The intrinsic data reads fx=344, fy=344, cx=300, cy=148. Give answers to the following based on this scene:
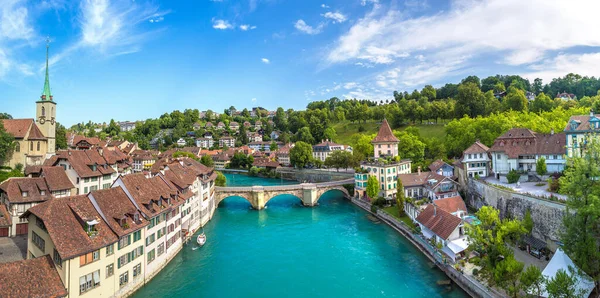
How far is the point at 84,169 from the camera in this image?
128 ft

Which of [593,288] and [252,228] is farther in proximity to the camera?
[252,228]

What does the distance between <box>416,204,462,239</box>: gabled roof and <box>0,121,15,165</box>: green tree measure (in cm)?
5157

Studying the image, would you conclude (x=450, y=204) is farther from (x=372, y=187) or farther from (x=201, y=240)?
(x=201, y=240)

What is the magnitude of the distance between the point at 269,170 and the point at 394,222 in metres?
58.3

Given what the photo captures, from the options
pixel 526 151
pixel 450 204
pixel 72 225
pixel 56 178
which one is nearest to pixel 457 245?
pixel 450 204

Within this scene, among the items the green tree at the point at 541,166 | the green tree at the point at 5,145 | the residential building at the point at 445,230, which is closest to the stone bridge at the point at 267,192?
→ the residential building at the point at 445,230

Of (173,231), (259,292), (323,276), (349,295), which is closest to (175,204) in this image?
(173,231)

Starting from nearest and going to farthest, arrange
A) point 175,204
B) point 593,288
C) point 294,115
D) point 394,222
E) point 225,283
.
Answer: point 593,288 → point 225,283 → point 175,204 → point 394,222 → point 294,115

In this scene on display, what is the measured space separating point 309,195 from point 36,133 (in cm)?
4113

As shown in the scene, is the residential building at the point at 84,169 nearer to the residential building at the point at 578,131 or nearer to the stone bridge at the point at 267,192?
Result: the stone bridge at the point at 267,192

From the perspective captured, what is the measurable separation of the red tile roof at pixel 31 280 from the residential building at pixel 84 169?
64.5 feet

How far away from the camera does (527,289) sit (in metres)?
20.9

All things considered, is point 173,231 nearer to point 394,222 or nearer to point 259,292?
point 259,292

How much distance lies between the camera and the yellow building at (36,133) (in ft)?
155
